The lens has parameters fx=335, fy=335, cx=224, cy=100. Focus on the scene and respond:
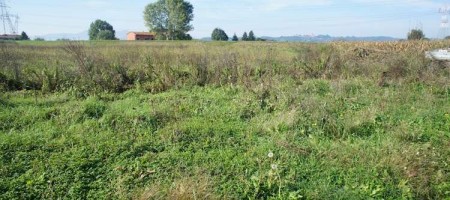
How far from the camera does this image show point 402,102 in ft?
26.0

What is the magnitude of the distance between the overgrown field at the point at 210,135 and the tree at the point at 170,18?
60865 mm

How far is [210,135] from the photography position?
18.1 feet

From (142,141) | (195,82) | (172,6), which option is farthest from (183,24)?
(142,141)

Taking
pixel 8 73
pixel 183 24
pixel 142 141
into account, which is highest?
pixel 183 24

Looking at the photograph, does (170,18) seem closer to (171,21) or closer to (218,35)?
(171,21)

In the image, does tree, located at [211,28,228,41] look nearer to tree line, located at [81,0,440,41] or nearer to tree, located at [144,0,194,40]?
tree line, located at [81,0,440,41]

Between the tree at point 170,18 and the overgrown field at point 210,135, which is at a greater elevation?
the tree at point 170,18

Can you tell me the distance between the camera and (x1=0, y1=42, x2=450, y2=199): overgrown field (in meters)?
3.91

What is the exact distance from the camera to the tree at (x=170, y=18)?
7000 centimetres

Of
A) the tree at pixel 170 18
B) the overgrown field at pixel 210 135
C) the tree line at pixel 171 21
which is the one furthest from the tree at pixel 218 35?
the overgrown field at pixel 210 135

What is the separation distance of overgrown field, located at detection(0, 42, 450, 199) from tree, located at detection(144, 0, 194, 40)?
200 feet

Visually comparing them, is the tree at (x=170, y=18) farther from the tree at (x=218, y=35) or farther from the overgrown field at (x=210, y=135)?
the overgrown field at (x=210, y=135)

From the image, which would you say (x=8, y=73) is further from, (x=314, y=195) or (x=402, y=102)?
(x=402, y=102)

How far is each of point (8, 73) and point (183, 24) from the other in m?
62.8
